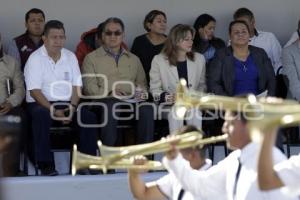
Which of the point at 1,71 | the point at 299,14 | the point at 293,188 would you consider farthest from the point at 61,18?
the point at 293,188

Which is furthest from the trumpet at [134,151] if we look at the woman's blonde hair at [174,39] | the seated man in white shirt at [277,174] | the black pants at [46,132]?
the woman's blonde hair at [174,39]

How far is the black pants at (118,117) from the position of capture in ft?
31.3

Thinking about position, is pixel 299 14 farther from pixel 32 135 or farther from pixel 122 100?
pixel 32 135

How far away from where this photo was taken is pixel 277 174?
224 inches

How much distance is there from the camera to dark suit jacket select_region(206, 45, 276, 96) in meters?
9.87

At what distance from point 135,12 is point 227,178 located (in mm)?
4712

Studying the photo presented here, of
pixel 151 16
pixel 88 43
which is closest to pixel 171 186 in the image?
pixel 88 43

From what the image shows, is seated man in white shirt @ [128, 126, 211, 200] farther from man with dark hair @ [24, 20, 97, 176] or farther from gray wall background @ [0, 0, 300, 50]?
gray wall background @ [0, 0, 300, 50]

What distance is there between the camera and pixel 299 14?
11.2 m

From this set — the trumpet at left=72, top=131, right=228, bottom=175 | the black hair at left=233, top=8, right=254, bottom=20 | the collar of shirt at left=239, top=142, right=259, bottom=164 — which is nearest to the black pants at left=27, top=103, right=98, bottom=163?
the black hair at left=233, top=8, right=254, bottom=20

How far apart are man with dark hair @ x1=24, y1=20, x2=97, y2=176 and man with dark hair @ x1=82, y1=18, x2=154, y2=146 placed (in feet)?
0.45

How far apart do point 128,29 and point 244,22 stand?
A: 4.46ft

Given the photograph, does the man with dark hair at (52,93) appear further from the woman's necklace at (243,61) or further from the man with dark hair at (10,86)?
the woman's necklace at (243,61)

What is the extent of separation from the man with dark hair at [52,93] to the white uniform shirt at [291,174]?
12.9 feet
